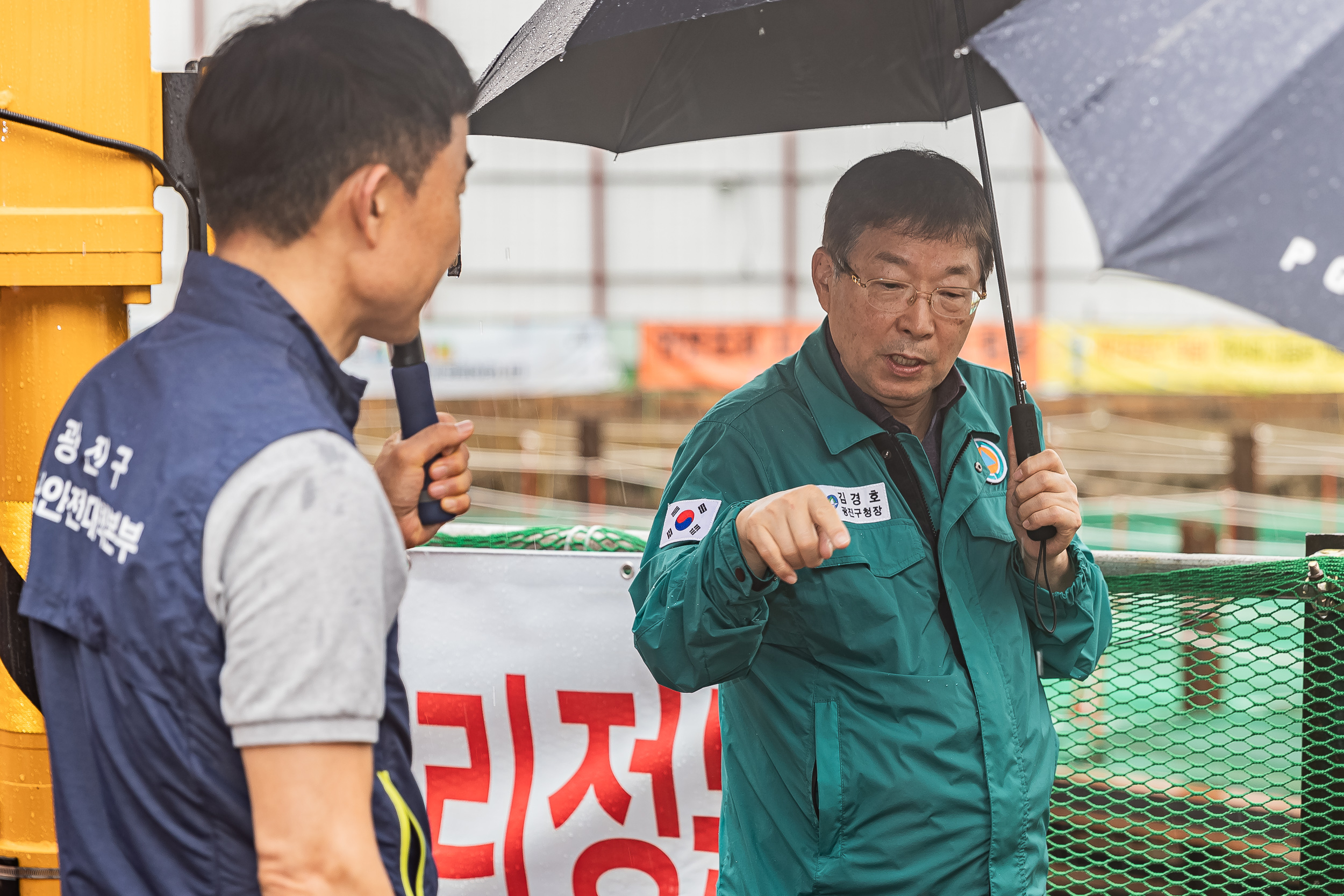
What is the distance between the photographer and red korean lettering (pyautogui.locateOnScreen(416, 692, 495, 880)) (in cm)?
269

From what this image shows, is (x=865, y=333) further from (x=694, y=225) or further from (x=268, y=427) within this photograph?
(x=694, y=225)

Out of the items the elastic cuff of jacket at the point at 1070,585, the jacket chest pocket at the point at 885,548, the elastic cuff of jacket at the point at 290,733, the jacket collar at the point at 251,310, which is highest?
the jacket collar at the point at 251,310

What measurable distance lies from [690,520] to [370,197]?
2.84 ft

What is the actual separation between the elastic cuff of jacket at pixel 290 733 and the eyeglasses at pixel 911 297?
123 cm

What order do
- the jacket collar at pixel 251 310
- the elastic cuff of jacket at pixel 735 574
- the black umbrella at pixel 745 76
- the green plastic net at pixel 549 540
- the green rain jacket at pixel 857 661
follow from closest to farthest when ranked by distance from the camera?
the jacket collar at pixel 251 310 < the elastic cuff of jacket at pixel 735 574 < the green rain jacket at pixel 857 661 < the black umbrella at pixel 745 76 < the green plastic net at pixel 549 540

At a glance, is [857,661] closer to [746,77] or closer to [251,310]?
[251,310]

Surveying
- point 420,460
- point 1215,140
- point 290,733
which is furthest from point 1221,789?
point 290,733

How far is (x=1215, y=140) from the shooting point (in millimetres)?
1320

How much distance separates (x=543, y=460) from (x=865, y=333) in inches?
564

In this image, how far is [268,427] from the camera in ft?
3.13

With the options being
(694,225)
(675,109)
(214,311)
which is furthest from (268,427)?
(694,225)

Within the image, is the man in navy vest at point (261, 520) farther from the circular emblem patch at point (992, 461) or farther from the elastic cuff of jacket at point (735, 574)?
the circular emblem patch at point (992, 461)

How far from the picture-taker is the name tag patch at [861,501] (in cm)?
180

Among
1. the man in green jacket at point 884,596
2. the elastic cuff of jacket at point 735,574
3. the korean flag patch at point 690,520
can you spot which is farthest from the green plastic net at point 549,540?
the elastic cuff of jacket at point 735,574
